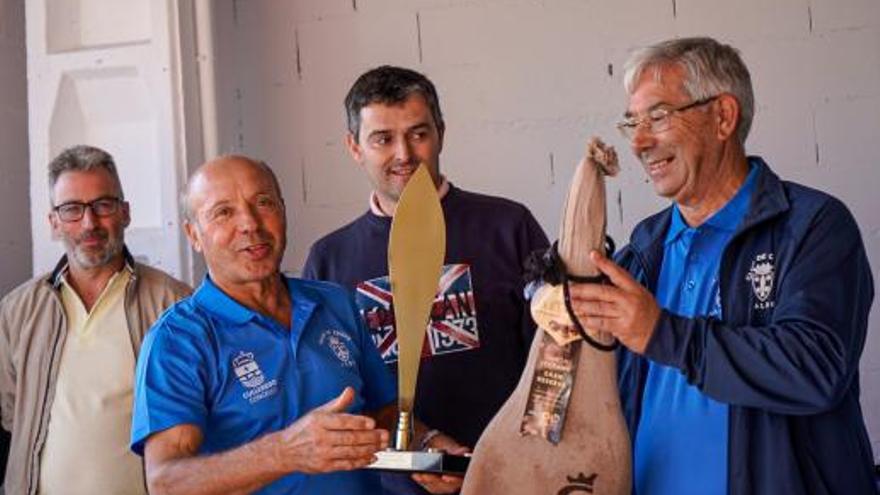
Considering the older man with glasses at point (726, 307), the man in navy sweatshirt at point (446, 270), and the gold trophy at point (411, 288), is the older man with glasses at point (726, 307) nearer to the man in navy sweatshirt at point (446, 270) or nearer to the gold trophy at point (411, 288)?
the gold trophy at point (411, 288)

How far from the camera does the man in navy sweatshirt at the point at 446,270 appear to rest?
2025 millimetres

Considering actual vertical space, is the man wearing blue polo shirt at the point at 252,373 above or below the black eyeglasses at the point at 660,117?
below

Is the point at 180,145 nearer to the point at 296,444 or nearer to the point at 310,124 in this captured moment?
the point at 310,124

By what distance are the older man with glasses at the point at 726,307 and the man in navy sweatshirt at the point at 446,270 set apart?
41 centimetres

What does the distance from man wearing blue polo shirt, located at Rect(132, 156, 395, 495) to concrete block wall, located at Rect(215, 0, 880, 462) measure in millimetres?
1303

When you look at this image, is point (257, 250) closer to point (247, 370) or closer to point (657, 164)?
point (247, 370)

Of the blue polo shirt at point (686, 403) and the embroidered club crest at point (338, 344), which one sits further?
the embroidered club crest at point (338, 344)

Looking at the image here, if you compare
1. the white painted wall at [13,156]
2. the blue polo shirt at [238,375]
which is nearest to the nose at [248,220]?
the blue polo shirt at [238,375]

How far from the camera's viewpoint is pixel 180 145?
110 inches

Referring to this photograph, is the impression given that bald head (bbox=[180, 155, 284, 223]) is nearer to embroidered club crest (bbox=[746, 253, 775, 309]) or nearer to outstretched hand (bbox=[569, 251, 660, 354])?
outstretched hand (bbox=[569, 251, 660, 354])

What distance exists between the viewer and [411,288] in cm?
146

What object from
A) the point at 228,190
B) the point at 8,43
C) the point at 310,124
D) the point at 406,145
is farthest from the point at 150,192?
the point at 228,190

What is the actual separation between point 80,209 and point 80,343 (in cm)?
33

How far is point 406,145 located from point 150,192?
3.45 feet
